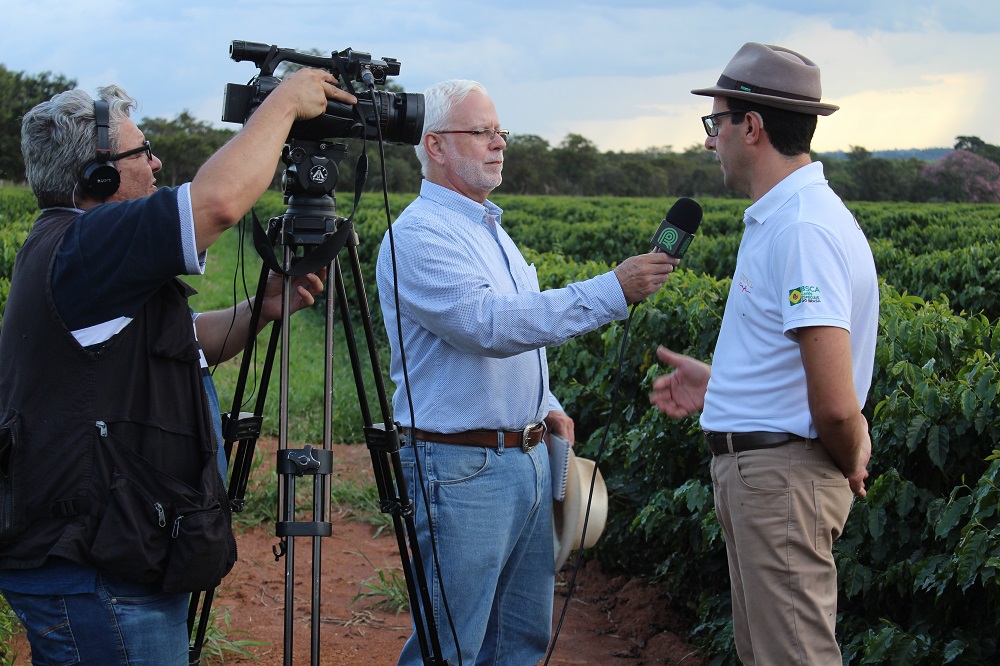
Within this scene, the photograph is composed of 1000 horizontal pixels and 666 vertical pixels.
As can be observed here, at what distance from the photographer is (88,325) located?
218 centimetres

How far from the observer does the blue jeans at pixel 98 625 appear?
222 centimetres

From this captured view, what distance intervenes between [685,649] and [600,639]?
474mm

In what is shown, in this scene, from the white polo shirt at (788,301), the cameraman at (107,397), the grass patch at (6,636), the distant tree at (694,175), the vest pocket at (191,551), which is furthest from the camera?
the distant tree at (694,175)

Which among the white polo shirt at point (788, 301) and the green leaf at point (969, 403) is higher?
the white polo shirt at point (788, 301)

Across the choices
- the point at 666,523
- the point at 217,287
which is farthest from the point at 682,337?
the point at 217,287

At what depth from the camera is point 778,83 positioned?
273cm

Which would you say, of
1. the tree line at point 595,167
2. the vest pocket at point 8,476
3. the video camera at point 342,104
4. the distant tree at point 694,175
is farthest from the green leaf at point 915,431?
the distant tree at point 694,175

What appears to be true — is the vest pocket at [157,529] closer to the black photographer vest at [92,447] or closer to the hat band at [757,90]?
the black photographer vest at [92,447]

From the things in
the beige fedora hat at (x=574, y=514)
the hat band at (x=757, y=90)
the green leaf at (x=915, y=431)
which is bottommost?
the beige fedora hat at (x=574, y=514)

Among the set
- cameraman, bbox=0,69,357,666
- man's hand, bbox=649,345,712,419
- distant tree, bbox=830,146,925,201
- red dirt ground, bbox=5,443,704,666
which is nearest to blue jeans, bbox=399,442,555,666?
man's hand, bbox=649,345,712,419

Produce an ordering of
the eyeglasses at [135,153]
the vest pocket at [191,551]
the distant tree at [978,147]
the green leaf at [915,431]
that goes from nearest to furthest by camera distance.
→ 1. the vest pocket at [191,551]
2. the eyeglasses at [135,153]
3. the green leaf at [915,431]
4. the distant tree at [978,147]

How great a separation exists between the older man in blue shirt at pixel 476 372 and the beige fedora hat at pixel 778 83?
1.71ft

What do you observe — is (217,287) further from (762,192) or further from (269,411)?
(762,192)

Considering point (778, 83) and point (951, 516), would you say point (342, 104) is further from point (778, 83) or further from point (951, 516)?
point (951, 516)
